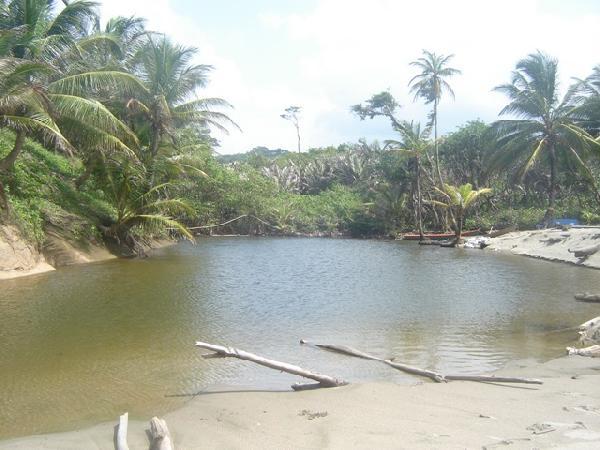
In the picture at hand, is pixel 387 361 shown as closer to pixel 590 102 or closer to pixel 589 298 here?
pixel 589 298

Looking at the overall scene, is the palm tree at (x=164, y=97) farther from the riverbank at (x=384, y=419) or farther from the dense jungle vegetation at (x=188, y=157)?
the riverbank at (x=384, y=419)

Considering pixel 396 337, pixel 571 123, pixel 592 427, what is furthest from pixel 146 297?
pixel 571 123

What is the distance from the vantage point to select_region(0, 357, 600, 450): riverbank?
15.5ft

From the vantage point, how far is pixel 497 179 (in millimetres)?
42125

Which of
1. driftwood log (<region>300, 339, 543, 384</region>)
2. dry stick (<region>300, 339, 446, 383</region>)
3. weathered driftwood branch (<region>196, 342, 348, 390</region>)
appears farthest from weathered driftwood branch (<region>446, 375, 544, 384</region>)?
weathered driftwood branch (<region>196, 342, 348, 390</region>)

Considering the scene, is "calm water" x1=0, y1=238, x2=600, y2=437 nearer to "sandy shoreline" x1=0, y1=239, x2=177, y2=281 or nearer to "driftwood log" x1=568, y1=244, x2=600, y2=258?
"sandy shoreline" x1=0, y1=239, x2=177, y2=281

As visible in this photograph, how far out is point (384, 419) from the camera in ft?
17.7

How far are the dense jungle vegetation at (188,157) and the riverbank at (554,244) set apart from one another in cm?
419

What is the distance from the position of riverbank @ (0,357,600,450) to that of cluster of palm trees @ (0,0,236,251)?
1157 cm

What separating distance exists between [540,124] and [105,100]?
2506 cm

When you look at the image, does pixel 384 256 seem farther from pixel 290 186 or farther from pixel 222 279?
pixel 290 186

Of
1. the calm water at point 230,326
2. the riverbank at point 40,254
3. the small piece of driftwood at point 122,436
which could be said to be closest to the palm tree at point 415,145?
the calm water at point 230,326

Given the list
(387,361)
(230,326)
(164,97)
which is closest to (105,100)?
(164,97)

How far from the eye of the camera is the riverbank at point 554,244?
22.6m
